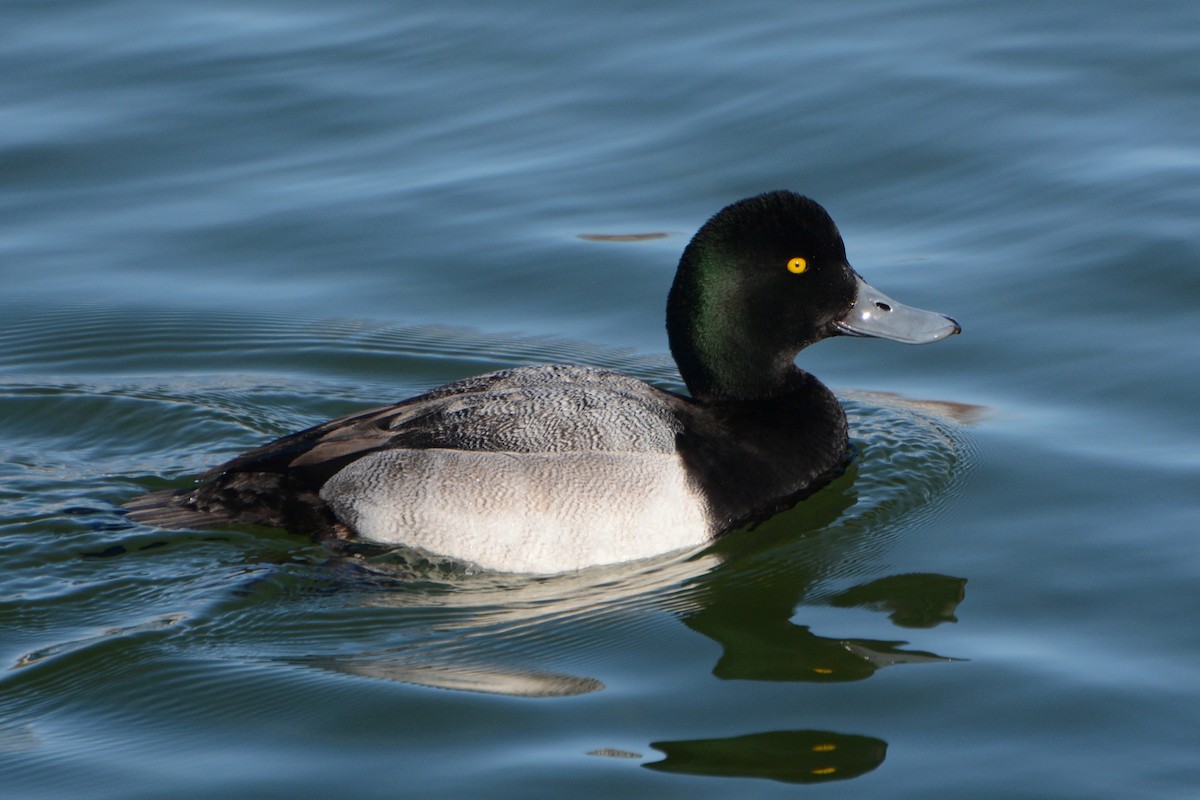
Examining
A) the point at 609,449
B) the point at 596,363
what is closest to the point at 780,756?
the point at 609,449

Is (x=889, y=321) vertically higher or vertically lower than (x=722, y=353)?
higher

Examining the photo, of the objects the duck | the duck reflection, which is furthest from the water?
the duck

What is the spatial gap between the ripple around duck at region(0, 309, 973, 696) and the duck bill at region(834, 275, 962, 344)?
1.75ft

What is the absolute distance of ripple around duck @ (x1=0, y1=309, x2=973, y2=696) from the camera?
20.2ft

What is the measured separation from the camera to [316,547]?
686 cm

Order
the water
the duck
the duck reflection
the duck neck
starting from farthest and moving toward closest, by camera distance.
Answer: the duck neck, the duck, the water, the duck reflection

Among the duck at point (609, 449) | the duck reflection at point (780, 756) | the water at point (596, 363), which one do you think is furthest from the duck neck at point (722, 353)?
the duck reflection at point (780, 756)

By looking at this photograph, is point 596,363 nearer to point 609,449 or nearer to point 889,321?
point 889,321

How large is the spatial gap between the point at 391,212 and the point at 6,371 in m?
2.52

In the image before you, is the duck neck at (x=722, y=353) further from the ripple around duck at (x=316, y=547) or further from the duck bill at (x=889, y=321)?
the ripple around duck at (x=316, y=547)

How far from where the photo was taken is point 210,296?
9461 millimetres

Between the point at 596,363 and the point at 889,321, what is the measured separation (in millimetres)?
1728

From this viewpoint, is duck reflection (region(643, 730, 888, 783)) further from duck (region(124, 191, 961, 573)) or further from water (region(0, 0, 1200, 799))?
duck (region(124, 191, 961, 573))

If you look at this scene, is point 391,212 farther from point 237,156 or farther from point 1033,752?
point 1033,752
